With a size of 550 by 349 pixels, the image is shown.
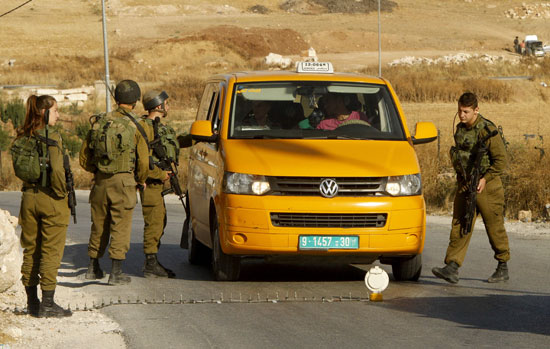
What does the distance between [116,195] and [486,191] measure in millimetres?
3496

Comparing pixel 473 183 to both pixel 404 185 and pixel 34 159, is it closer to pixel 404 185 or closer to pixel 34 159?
pixel 404 185

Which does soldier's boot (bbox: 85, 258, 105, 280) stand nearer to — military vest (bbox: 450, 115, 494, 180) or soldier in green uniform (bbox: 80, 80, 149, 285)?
soldier in green uniform (bbox: 80, 80, 149, 285)

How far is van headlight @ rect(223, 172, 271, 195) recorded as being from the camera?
30.8ft

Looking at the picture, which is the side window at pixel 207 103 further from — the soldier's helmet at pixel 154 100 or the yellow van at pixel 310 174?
the soldier's helmet at pixel 154 100

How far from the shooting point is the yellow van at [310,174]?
9.35 m

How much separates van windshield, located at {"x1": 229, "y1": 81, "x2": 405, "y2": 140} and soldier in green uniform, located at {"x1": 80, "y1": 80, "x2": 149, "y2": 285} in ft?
3.21

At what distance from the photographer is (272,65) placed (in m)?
73.7

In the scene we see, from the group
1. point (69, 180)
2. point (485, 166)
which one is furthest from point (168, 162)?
point (485, 166)

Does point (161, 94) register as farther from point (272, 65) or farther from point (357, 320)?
point (272, 65)

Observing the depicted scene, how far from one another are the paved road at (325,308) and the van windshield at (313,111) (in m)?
1.46

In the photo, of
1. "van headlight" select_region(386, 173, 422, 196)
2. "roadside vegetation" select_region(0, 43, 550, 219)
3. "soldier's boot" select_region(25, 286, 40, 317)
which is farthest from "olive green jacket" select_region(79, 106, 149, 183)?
"roadside vegetation" select_region(0, 43, 550, 219)

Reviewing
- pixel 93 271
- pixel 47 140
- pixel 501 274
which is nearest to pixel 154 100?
pixel 93 271

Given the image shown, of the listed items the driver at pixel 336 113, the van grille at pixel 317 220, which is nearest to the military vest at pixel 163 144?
the driver at pixel 336 113

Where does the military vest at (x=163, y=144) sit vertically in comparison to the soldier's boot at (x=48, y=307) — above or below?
above
